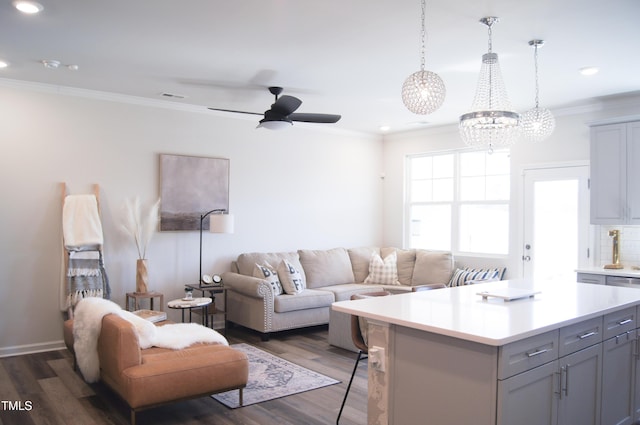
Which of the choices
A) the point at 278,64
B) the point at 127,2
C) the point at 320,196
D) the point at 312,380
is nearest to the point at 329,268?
the point at 320,196

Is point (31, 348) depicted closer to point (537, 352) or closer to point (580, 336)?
point (537, 352)

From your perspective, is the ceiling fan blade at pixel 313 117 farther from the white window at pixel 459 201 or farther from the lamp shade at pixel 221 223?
the white window at pixel 459 201

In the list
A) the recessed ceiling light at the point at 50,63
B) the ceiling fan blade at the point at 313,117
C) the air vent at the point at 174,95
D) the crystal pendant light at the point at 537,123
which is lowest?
the crystal pendant light at the point at 537,123

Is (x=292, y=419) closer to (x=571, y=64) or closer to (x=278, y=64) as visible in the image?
(x=278, y=64)

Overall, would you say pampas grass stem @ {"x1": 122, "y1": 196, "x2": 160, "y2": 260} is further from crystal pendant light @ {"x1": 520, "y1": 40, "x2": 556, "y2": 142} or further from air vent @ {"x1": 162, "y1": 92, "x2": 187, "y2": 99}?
crystal pendant light @ {"x1": 520, "y1": 40, "x2": 556, "y2": 142}

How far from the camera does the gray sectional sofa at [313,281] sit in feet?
18.4

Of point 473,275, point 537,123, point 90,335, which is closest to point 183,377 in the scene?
point 90,335

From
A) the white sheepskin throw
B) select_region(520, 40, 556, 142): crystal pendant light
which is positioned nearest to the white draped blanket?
the white sheepskin throw

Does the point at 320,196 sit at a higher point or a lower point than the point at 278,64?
lower

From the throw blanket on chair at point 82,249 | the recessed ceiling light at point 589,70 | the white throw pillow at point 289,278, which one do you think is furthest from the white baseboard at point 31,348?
the recessed ceiling light at point 589,70

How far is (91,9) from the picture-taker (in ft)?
10.6

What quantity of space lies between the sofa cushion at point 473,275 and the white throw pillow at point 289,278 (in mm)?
2092

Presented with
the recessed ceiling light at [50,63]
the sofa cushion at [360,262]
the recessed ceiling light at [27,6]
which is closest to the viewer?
the recessed ceiling light at [27,6]

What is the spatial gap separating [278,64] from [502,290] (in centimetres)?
266
